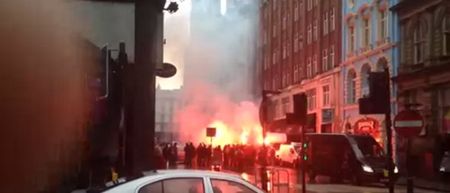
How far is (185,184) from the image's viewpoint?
295 inches

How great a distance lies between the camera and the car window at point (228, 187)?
298 inches

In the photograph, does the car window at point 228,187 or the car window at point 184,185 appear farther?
the car window at point 228,187

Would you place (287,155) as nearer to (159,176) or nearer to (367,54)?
(367,54)

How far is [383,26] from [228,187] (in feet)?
87.4

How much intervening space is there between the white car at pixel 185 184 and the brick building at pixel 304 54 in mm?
27250

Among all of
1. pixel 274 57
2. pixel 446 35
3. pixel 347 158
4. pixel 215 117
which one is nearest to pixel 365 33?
pixel 446 35

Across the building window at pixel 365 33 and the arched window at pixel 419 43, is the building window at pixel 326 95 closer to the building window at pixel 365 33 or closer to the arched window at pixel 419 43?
the building window at pixel 365 33

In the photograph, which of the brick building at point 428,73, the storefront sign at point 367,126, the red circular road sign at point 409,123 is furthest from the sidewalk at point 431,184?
the red circular road sign at point 409,123

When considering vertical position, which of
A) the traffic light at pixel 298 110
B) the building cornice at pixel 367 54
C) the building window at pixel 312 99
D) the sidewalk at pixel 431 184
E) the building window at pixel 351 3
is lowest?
the sidewalk at pixel 431 184

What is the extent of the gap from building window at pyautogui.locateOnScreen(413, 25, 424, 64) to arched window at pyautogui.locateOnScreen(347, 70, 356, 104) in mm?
6765

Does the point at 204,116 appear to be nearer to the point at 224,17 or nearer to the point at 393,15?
the point at 224,17

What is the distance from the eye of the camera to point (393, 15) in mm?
31047

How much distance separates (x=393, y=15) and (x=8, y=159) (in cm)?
2415

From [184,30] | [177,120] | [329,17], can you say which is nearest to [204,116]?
[177,120]
